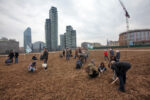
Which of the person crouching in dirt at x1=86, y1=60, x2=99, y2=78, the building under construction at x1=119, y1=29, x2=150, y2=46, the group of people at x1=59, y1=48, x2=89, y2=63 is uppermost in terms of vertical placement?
the building under construction at x1=119, y1=29, x2=150, y2=46

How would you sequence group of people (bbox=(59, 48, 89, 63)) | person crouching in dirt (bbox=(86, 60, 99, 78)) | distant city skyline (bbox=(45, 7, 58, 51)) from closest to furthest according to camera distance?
person crouching in dirt (bbox=(86, 60, 99, 78)) < group of people (bbox=(59, 48, 89, 63)) < distant city skyline (bbox=(45, 7, 58, 51))

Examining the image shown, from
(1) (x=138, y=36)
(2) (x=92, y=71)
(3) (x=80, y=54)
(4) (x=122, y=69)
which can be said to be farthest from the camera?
(1) (x=138, y=36)

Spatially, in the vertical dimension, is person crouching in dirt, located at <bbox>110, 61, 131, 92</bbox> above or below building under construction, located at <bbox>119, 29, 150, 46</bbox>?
below

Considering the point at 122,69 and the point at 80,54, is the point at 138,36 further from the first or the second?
the point at 122,69

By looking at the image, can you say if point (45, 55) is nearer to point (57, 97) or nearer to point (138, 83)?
Result: point (57, 97)

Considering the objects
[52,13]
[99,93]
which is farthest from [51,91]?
[52,13]

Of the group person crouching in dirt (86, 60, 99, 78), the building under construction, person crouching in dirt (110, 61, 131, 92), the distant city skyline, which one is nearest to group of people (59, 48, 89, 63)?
person crouching in dirt (86, 60, 99, 78)

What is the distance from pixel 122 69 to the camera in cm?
375

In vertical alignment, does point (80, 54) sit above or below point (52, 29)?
below

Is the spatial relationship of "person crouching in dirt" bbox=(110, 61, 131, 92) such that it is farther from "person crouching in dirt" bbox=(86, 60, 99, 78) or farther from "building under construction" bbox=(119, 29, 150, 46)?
"building under construction" bbox=(119, 29, 150, 46)

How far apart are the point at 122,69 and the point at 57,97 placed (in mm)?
3427

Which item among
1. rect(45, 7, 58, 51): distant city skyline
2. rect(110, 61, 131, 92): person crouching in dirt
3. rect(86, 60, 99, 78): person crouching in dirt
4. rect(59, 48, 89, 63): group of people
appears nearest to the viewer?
rect(110, 61, 131, 92): person crouching in dirt

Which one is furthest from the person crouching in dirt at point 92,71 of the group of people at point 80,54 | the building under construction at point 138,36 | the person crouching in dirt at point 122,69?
the building under construction at point 138,36

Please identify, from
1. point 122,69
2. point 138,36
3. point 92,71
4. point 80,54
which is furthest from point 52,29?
point 122,69
